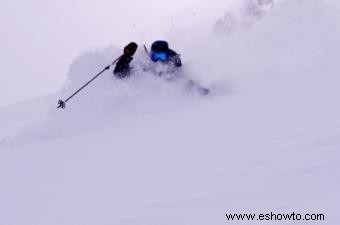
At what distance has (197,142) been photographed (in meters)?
5.73

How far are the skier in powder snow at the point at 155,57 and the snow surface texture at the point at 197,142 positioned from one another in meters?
0.32

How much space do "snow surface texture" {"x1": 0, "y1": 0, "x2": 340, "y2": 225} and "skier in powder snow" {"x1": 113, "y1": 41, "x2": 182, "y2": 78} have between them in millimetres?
315

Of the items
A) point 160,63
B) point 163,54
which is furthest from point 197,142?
point 160,63

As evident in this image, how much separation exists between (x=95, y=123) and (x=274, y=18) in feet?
23.3

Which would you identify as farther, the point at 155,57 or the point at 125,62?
the point at 125,62

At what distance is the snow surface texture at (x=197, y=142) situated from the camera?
352 cm

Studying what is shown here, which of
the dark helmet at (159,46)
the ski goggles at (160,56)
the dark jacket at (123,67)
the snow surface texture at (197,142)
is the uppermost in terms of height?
the dark helmet at (159,46)

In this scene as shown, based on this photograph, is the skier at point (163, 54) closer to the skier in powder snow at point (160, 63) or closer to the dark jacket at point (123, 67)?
the skier in powder snow at point (160, 63)

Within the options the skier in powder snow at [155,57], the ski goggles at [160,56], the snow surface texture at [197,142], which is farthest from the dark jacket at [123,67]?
the ski goggles at [160,56]

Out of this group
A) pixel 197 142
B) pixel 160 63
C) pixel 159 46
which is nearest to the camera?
pixel 197 142

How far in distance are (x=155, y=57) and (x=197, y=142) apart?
4721mm

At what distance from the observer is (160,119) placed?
845 cm

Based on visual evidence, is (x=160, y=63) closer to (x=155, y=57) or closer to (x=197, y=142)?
(x=155, y=57)

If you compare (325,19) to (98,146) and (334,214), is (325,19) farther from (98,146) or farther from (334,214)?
(334,214)
